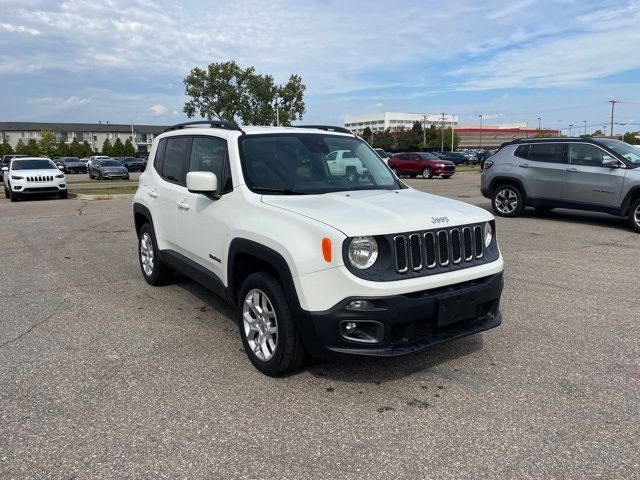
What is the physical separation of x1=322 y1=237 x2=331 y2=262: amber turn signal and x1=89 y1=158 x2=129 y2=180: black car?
3485 centimetres

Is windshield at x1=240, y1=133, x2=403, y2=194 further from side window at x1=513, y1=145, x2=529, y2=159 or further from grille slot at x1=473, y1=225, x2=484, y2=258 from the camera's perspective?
side window at x1=513, y1=145, x2=529, y2=159

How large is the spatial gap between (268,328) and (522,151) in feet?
33.4

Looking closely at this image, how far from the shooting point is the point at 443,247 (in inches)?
143

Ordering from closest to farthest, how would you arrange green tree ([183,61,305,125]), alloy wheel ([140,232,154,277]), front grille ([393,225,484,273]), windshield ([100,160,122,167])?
front grille ([393,225,484,273]) < alloy wheel ([140,232,154,277]) < windshield ([100,160,122,167]) < green tree ([183,61,305,125])

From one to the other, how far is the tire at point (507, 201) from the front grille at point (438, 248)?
→ 29.5ft

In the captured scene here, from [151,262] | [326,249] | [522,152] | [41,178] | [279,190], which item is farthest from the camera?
[41,178]

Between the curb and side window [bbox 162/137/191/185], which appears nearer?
side window [bbox 162/137/191/185]

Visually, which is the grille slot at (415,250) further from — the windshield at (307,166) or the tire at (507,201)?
the tire at (507,201)

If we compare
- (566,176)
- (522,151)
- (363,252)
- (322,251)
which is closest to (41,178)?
(522,151)

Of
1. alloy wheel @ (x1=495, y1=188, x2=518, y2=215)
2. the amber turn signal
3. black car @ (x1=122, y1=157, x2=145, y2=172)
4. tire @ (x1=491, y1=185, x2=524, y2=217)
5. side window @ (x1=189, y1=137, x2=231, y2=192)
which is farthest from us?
black car @ (x1=122, y1=157, x2=145, y2=172)

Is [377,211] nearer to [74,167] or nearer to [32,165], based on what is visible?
[32,165]

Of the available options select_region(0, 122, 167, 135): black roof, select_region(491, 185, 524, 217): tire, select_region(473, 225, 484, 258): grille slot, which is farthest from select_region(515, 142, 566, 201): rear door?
select_region(0, 122, 167, 135): black roof

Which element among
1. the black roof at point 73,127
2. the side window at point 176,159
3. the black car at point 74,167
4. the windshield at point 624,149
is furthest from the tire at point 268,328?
the black roof at point 73,127

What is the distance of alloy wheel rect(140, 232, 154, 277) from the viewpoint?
6.27 m
